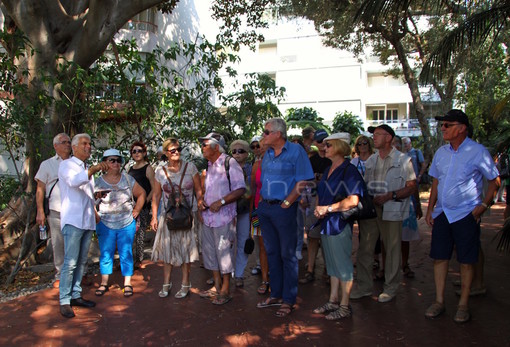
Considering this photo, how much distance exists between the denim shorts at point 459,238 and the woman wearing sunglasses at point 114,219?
11.9ft

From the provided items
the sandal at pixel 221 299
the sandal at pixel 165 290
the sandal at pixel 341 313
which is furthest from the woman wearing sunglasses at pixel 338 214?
the sandal at pixel 165 290

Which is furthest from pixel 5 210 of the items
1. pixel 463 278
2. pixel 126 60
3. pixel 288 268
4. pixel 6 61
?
pixel 463 278

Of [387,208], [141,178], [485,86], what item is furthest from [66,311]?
[485,86]

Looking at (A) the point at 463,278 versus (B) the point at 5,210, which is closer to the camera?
(A) the point at 463,278

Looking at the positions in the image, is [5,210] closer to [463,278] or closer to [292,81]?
[463,278]

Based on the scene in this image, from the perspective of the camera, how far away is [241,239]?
5.92m

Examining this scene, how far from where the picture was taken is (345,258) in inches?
186

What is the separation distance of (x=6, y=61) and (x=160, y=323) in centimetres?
430

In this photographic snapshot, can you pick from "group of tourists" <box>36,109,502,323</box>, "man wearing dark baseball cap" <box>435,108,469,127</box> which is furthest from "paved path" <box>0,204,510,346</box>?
"man wearing dark baseball cap" <box>435,108,469,127</box>

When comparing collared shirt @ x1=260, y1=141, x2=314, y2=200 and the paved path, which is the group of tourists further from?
the paved path

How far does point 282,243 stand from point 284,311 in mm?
728

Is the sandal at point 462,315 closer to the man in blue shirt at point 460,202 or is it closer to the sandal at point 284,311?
the man in blue shirt at point 460,202

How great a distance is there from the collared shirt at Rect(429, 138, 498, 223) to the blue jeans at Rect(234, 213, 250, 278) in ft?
8.02

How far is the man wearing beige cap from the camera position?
206 inches
